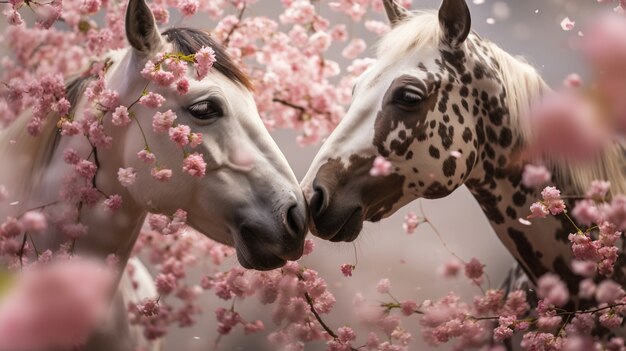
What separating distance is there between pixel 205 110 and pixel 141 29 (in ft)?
0.60

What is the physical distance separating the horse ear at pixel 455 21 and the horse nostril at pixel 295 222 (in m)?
0.43

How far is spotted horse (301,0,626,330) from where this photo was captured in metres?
1.23

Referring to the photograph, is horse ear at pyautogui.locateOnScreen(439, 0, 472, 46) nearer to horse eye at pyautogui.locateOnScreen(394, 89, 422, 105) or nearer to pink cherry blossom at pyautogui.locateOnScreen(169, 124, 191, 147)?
horse eye at pyautogui.locateOnScreen(394, 89, 422, 105)

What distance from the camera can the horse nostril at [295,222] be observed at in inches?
45.5

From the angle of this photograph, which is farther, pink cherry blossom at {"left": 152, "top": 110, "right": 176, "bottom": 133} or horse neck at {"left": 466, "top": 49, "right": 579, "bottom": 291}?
horse neck at {"left": 466, "top": 49, "right": 579, "bottom": 291}

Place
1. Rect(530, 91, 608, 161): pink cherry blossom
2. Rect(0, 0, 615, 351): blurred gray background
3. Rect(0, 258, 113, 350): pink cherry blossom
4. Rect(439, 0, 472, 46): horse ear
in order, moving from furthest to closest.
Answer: Rect(0, 0, 615, 351): blurred gray background, Rect(439, 0, 472, 46): horse ear, Rect(530, 91, 608, 161): pink cherry blossom, Rect(0, 258, 113, 350): pink cherry blossom

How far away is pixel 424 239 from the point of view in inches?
76.9

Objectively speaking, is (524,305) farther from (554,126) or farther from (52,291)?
(52,291)

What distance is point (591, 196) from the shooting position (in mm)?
981

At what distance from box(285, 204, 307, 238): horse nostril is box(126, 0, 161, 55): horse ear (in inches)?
15.3

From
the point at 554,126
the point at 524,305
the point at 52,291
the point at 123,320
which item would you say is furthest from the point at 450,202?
the point at 52,291

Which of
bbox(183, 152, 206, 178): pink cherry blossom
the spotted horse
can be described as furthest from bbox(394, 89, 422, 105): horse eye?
bbox(183, 152, 206, 178): pink cherry blossom

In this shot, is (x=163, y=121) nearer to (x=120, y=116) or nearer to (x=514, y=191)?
(x=120, y=116)

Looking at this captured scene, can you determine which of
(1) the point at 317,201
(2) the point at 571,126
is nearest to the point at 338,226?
(1) the point at 317,201
